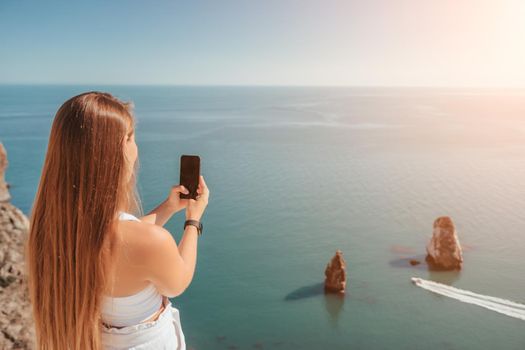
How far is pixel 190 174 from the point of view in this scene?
332cm

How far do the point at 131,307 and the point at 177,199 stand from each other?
92 cm

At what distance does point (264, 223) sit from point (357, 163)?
38.5 meters

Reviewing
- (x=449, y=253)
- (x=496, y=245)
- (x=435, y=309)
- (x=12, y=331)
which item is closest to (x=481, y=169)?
(x=496, y=245)

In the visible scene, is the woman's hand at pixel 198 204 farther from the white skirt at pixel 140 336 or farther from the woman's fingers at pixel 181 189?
the white skirt at pixel 140 336

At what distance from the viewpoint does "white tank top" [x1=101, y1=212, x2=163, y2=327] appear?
A: 268 centimetres

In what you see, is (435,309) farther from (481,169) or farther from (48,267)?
(481,169)

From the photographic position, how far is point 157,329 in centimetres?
282

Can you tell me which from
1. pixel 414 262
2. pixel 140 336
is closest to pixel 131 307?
pixel 140 336

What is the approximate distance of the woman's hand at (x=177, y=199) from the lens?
132 inches

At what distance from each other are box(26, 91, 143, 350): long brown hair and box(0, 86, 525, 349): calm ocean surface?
4.17 feet

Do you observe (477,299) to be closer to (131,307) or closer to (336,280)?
(336,280)

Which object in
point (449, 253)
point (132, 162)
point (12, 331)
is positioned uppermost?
point (132, 162)

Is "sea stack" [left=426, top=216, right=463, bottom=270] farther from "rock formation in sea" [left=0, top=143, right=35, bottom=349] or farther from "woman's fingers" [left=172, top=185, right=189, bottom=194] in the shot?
"woman's fingers" [left=172, top=185, right=189, bottom=194]

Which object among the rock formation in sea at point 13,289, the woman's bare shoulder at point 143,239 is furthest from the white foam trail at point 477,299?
the woman's bare shoulder at point 143,239
